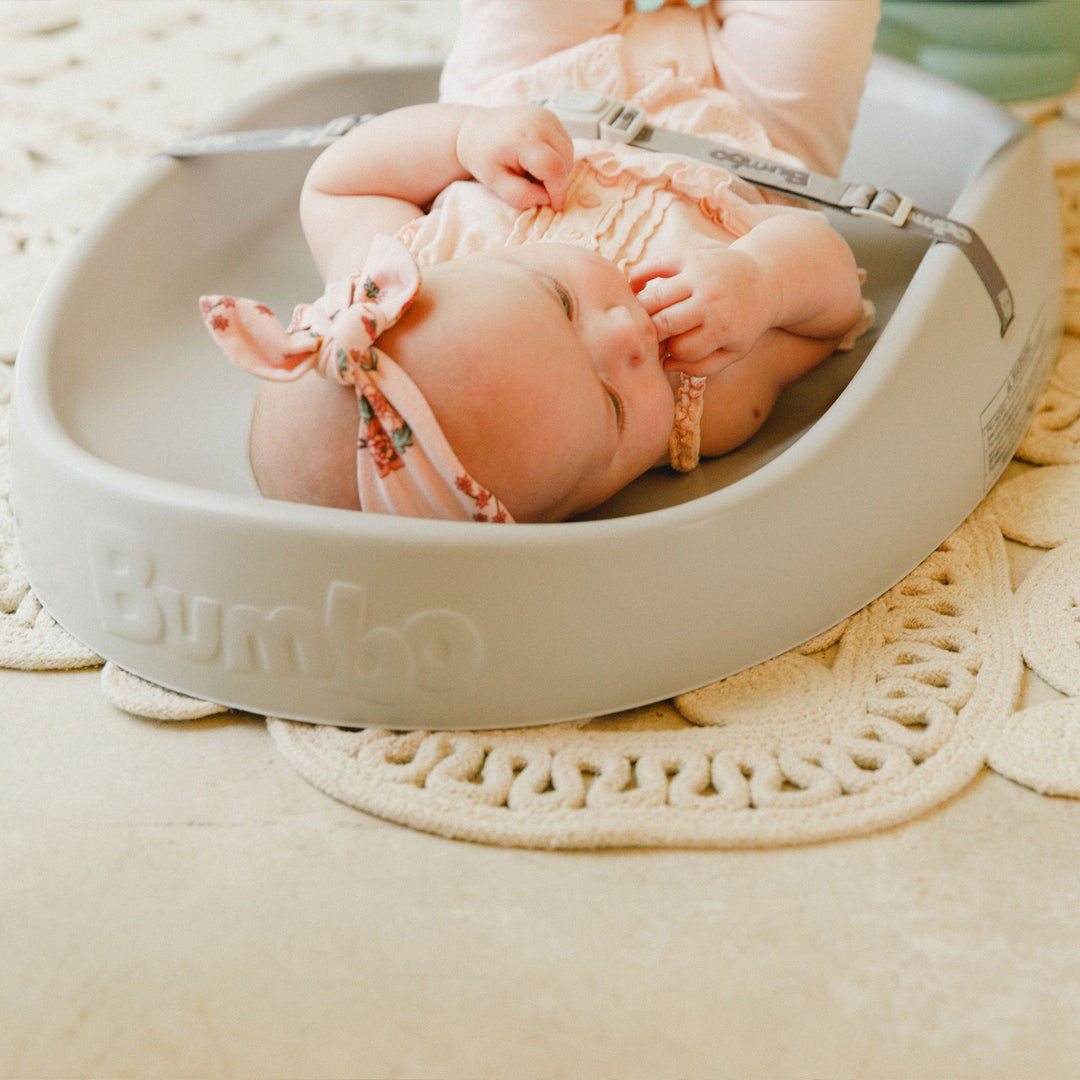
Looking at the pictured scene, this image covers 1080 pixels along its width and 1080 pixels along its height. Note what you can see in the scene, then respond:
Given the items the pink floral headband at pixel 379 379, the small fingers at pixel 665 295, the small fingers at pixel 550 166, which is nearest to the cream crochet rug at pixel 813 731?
the pink floral headband at pixel 379 379

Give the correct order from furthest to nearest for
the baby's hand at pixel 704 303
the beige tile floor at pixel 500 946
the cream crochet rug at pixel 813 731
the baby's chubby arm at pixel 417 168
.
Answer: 1. the baby's chubby arm at pixel 417 168
2. the baby's hand at pixel 704 303
3. the cream crochet rug at pixel 813 731
4. the beige tile floor at pixel 500 946

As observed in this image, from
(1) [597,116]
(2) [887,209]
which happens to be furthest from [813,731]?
(1) [597,116]

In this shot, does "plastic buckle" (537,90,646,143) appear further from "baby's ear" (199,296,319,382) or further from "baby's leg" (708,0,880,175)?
"baby's ear" (199,296,319,382)

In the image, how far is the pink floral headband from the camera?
69cm

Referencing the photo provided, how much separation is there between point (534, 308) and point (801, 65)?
511 mm

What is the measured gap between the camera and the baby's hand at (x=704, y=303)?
81cm

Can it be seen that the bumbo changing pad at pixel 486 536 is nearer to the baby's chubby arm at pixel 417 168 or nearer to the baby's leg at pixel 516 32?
the baby's chubby arm at pixel 417 168

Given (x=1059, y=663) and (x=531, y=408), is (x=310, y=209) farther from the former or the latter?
(x=1059, y=663)

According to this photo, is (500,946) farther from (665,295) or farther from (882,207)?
(882,207)

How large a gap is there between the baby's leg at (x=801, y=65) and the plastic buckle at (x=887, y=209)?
0.19 metres

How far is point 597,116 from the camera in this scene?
1.00 metres

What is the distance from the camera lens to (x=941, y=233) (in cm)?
92

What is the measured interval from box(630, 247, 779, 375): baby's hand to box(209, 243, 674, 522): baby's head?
18mm

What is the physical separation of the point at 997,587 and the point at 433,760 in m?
0.42
